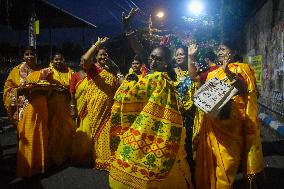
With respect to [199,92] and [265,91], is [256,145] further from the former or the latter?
[265,91]

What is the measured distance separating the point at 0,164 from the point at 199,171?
402 centimetres

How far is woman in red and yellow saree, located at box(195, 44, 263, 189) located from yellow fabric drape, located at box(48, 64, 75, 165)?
319 centimetres

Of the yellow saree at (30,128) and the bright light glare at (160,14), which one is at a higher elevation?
the bright light glare at (160,14)

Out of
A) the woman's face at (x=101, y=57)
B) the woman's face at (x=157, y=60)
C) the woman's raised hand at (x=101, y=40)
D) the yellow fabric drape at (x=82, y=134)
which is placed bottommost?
the yellow fabric drape at (x=82, y=134)

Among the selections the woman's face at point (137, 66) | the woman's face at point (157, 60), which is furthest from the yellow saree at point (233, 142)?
the woman's face at point (137, 66)

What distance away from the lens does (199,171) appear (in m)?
4.62

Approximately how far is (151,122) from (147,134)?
128 mm

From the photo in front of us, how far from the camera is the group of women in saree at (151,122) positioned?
12.7 feet

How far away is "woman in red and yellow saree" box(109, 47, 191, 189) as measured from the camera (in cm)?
381

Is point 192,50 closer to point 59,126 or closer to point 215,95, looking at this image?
point 215,95

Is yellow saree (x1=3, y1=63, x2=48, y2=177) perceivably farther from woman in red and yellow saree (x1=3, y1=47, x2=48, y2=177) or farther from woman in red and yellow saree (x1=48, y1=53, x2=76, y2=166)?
woman in red and yellow saree (x1=48, y1=53, x2=76, y2=166)

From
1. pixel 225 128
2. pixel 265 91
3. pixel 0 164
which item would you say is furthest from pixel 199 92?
pixel 265 91

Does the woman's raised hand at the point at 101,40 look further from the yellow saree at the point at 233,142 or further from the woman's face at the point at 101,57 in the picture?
the yellow saree at the point at 233,142

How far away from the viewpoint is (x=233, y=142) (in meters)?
4.44
